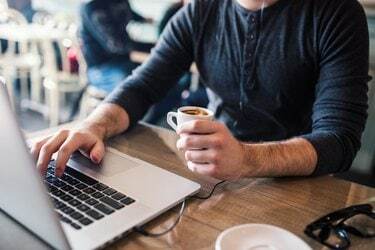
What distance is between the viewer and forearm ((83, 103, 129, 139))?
37.2 inches

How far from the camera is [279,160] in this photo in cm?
80

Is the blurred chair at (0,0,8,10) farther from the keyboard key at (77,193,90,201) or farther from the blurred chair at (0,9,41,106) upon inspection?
the keyboard key at (77,193,90,201)

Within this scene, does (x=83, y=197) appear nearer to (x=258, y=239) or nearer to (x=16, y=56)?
(x=258, y=239)

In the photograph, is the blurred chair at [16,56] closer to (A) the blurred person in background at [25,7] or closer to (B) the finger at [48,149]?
(A) the blurred person in background at [25,7]

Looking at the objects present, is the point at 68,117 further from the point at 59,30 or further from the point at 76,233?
the point at 76,233

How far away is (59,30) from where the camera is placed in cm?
341

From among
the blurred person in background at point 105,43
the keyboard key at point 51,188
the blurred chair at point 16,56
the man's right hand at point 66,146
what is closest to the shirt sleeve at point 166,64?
the man's right hand at point 66,146

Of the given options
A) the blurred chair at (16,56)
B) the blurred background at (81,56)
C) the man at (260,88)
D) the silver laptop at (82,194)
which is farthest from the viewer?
the blurred chair at (16,56)

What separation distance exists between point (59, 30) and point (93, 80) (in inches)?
54.8

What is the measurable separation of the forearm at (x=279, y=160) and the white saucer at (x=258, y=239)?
193 mm

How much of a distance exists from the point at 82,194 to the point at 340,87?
658 mm

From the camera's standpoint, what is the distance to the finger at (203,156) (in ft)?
2.36

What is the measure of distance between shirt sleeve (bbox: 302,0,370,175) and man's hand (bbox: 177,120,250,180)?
20 centimetres

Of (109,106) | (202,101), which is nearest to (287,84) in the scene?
(109,106)
